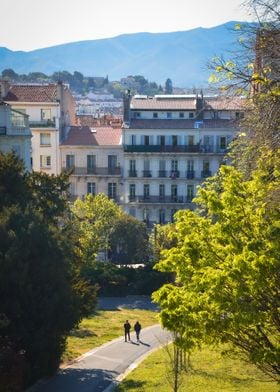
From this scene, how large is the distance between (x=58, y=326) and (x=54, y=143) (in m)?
48.9

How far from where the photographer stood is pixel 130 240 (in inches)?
2514

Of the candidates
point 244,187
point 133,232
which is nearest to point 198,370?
point 244,187

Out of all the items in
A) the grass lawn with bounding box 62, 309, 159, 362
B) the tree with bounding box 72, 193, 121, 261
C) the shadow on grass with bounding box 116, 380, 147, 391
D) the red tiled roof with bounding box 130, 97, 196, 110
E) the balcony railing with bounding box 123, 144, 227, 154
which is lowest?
the grass lawn with bounding box 62, 309, 159, 362

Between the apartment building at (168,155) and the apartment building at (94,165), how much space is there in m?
0.90

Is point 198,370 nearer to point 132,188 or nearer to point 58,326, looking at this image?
point 58,326

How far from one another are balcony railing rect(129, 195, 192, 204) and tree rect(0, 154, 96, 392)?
4548 centimetres

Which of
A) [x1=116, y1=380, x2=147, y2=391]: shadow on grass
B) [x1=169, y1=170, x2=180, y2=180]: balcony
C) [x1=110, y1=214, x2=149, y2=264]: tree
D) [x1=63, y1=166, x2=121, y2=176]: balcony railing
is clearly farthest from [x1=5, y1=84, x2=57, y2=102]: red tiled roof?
[x1=116, y1=380, x2=147, y2=391]: shadow on grass

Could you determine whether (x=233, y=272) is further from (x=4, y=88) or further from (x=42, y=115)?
(x=4, y=88)

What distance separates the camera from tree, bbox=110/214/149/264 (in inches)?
2494

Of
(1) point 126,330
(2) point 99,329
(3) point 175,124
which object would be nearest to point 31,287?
(1) point 126,330

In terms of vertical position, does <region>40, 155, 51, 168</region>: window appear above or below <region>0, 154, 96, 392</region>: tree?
above

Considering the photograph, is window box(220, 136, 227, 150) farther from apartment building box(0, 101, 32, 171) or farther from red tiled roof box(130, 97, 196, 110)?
apartment building box(0, 101, 32, 171)

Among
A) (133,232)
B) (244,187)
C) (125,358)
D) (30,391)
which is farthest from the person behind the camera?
(133,232)

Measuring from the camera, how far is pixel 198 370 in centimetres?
3016
